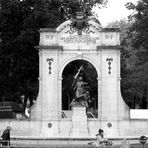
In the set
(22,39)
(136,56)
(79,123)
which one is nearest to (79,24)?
(79,123)

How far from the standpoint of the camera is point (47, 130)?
1433 inches

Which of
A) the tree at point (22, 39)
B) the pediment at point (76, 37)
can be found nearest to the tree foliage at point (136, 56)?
the tree at point (22, 39)

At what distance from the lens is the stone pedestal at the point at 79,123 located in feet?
118

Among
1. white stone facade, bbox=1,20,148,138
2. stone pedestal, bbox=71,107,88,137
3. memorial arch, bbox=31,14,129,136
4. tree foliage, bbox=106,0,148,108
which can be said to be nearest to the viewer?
stone pedestal, bbox=71,107,88,137

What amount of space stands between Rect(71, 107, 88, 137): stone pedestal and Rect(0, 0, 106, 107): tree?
31.8ft

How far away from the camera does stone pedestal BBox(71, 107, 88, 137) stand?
118 feet

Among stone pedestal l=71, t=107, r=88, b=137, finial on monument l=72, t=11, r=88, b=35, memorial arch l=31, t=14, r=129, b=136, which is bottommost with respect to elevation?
stone pedestal l=71, t=107, r=88, b=137

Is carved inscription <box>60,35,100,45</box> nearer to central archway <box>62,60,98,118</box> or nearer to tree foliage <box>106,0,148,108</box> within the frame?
tree foliage <box>106,0,148,108</box>

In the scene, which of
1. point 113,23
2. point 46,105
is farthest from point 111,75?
point 113,23

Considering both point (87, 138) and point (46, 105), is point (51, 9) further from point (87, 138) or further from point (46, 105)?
point (87, 138)

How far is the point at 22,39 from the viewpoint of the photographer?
43.6 metres

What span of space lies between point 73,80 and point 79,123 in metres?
10.3

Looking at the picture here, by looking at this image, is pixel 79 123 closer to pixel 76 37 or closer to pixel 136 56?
pixel 76 37

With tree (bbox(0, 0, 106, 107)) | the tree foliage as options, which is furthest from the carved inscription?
the tree foliage
